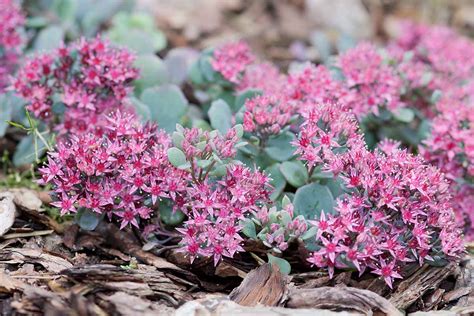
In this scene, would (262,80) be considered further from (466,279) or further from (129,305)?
(129,305)

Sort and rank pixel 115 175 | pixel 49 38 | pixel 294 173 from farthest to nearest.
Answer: pixel 49 38 < pixel 294 173 < pixel 115 175

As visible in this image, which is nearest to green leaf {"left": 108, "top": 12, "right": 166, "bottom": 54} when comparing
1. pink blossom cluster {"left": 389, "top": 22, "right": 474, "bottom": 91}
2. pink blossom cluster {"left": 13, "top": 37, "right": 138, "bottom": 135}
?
pink blossom cluster {"left": 13, "top": 37, "right": 138, "bottom": 135}

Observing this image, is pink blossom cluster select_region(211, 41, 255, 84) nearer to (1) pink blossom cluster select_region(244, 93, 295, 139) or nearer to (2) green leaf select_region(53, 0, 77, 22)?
(1) pink blossom cluster select_region(244, 93, 295, 139)

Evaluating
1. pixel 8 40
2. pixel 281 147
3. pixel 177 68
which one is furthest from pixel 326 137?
pixel 8 40

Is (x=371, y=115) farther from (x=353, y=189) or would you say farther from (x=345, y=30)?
(x=345, y=30)

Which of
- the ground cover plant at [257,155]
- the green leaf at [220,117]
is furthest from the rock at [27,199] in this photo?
the green leaf at [220,117]

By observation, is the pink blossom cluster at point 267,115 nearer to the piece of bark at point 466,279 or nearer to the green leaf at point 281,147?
the green leaf at point 281,147
